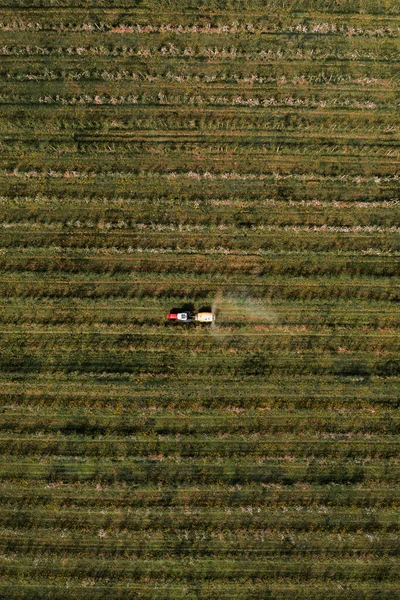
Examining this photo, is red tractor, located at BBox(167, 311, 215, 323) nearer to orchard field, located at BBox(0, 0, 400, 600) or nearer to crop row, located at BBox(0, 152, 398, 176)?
orchard field, located at BBox(0, 0, 400, 600)

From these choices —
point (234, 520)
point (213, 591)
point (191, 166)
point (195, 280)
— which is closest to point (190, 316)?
point (195, 280)

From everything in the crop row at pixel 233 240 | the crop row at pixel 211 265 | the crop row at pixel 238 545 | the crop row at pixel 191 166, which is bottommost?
the crop row at pixel 238 545

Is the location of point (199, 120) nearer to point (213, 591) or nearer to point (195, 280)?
point (195, 280)

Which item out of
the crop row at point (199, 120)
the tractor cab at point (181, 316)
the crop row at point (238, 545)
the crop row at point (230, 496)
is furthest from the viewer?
the crop row at point (199, 120)

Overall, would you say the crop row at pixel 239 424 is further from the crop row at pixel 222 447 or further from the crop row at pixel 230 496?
the crop row at pixel 230 496

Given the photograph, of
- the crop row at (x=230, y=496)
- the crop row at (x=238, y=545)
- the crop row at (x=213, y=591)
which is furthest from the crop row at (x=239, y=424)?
the crop row at (x=213, y=591)

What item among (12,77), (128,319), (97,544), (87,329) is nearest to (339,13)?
(12,77)

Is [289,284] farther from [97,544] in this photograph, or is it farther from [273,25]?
[97,544]

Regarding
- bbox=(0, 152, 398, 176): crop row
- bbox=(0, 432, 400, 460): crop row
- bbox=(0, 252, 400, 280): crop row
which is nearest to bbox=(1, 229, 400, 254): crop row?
bbox=(0, 252, 400, 280): crop row
